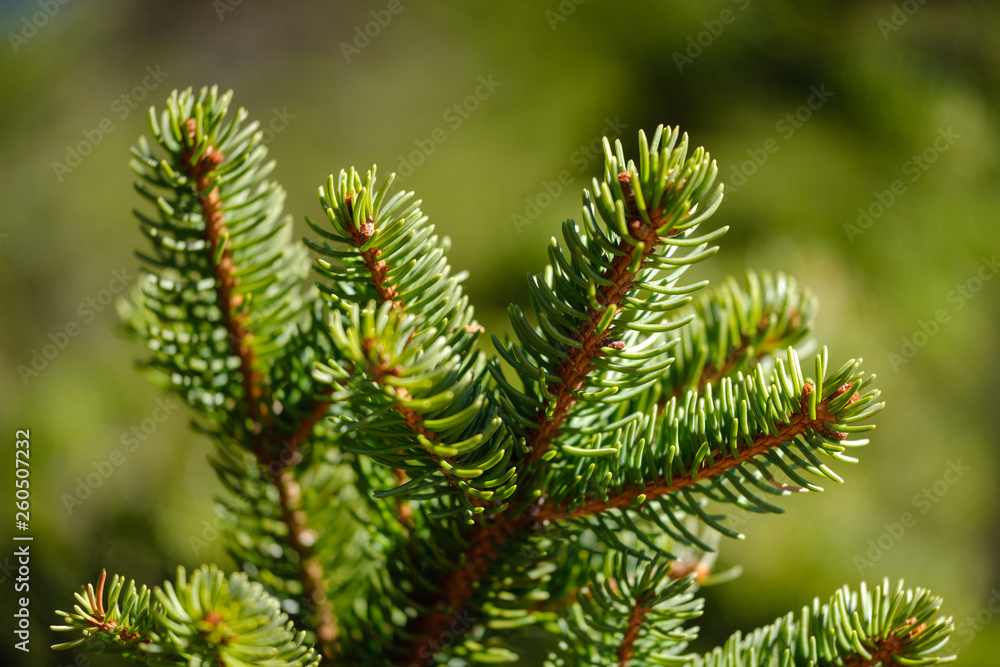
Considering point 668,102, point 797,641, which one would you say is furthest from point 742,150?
point 797,641

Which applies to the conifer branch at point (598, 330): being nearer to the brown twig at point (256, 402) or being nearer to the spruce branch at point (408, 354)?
the spruce branch at point (408, 354)

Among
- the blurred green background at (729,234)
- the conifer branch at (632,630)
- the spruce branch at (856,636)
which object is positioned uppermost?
the blurred green background at (729,234)

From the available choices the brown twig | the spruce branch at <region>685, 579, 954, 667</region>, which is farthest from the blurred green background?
the spruce branch at <region>685, 579, 954, 667</region>

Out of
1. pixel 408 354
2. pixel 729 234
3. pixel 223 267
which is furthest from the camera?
pixel 729 234

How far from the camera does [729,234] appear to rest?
3.18 feet

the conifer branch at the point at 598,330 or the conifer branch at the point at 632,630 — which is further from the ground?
the conifer branch at the point at 598,330

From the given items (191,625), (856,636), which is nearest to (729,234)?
(856,636)

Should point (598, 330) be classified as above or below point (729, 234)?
below

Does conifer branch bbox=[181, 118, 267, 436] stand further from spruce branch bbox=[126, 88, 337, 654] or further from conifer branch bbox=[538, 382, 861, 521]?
conifer branch bbox=[538, 382, 861, 521]

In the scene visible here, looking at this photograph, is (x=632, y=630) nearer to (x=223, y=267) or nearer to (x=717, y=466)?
(x=717, y=466)

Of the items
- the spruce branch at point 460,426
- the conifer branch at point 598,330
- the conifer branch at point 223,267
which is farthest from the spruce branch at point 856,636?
the conifer branch at point 223,267

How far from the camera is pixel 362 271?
0.91 feet

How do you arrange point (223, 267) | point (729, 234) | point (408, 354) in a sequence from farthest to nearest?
point (729, 234), point (223, 267), point (408, 354)

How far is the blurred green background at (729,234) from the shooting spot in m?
0.56
